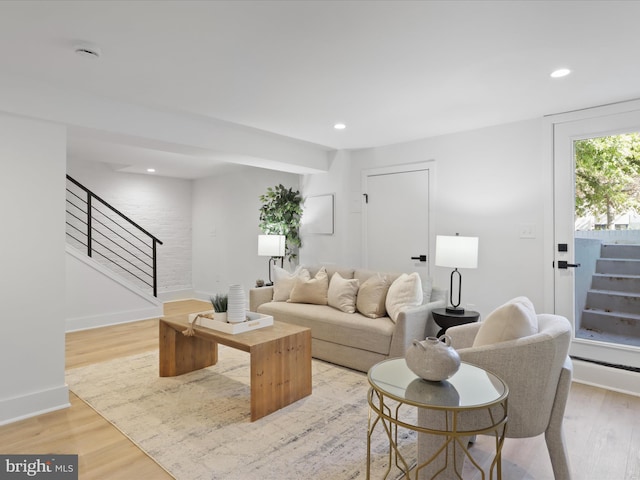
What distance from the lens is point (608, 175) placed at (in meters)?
3.19

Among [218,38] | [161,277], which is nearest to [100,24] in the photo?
[218,38]

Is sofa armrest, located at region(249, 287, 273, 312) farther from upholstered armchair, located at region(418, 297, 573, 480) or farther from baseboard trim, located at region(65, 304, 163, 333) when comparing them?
upholstered armchair, located at region(418, 297, 573, 480)

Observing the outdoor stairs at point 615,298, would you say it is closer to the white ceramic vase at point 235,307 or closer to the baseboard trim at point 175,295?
the white ceramic vase at point 235,307

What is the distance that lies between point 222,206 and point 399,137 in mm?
3782

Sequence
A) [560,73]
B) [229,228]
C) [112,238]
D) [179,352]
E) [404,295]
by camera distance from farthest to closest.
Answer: [229,228], [112,238], [404,295], [179,352], [560,73]

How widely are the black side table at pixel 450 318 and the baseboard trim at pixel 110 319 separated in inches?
163

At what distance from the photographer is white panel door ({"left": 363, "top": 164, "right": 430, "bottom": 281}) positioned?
14.2 ft

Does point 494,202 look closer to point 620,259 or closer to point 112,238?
point 620,259

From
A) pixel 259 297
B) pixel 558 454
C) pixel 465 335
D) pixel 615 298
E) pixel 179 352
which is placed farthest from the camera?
pixel 259 297

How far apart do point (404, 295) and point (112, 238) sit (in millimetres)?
5109

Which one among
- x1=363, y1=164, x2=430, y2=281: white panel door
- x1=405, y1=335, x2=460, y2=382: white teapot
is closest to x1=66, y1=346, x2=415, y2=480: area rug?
x1=405, y1=335, x2=460, y2=382: white teapot

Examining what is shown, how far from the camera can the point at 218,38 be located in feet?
6.82

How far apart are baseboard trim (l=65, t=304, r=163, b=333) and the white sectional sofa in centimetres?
224

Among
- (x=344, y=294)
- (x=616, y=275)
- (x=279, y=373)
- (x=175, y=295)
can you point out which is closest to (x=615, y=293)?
(x=616, y=275)
